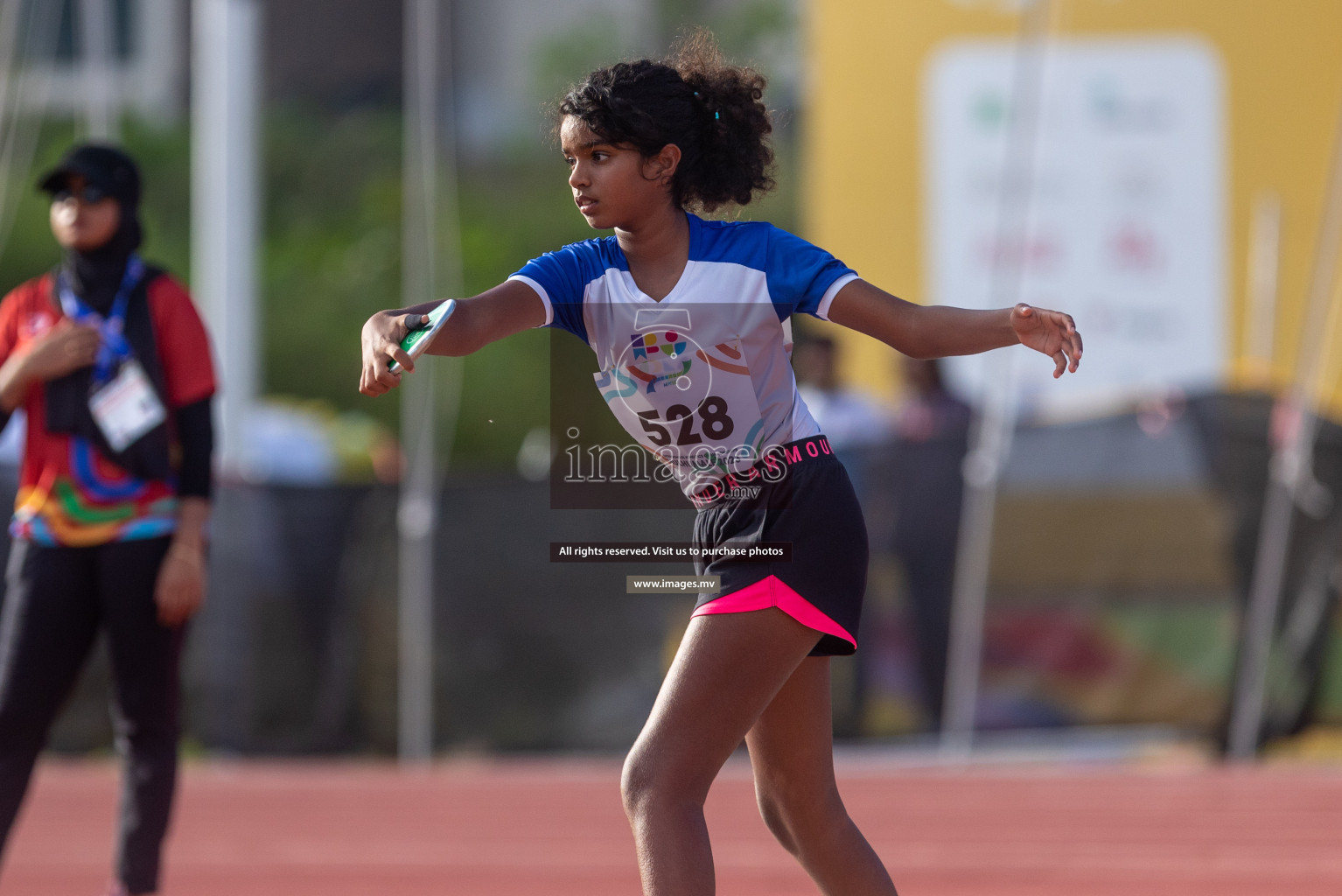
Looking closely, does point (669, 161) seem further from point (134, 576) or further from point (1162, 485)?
point (1162, 485)

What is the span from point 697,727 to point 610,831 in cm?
337

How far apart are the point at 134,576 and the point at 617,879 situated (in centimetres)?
190

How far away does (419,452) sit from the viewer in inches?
288

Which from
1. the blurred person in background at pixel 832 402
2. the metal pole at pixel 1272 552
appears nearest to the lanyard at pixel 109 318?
the blurred person in background at pixel 832 402

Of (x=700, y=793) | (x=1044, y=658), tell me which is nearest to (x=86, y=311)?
(x=700, y=793)

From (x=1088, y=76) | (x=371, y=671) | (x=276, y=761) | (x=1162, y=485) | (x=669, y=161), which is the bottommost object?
(x=276, y=761)

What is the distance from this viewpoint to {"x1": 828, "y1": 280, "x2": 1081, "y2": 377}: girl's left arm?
2.41 metres

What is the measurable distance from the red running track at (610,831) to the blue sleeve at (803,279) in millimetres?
2521

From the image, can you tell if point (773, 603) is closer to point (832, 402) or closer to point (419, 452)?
point (832, 402)

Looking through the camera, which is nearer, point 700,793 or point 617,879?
point 700,793

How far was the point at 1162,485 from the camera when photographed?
6.71m

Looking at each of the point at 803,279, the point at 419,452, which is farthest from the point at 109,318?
the point at 419,452

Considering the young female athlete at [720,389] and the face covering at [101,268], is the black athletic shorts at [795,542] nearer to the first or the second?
the young female athlete at [720,389]

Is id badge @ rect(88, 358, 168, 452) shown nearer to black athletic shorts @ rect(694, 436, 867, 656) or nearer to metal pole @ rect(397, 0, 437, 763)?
black athletic shorts @ rect(694, 436, 867, 656)
